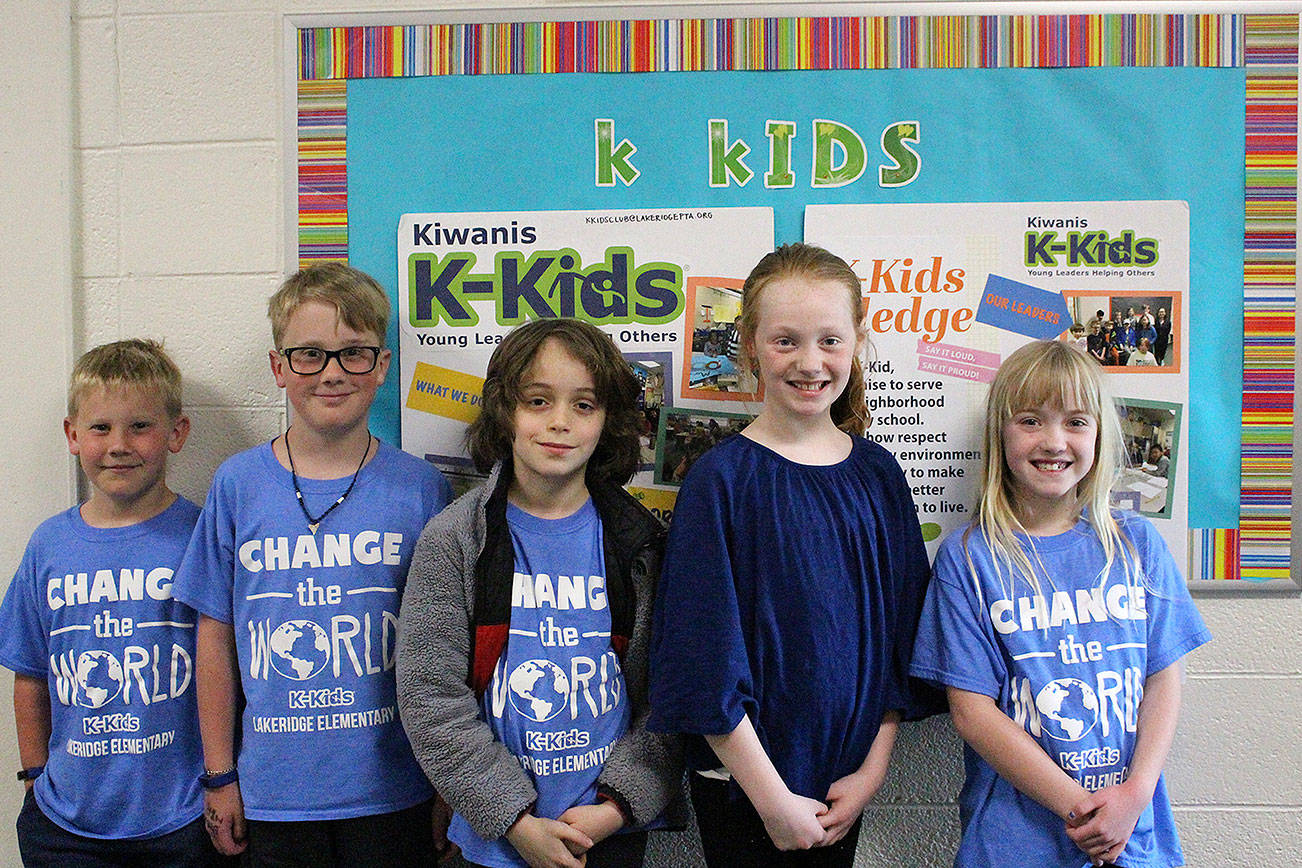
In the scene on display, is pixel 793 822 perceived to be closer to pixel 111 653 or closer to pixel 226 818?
pixel 226 818

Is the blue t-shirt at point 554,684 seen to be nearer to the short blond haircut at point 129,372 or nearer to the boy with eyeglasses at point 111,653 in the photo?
the boy with eyeglasses at point 111,653

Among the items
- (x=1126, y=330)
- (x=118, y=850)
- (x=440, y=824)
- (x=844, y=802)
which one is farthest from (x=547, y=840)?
(x=1126, y=330)

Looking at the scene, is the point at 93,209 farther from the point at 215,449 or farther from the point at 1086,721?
the point at 1086,721

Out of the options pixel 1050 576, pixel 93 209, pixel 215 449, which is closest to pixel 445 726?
pixel 215 449

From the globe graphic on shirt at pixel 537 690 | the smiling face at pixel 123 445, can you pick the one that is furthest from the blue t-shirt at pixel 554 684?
the smiling face at pixel 123 445

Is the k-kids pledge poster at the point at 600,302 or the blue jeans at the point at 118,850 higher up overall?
the k-kids pledge poster at the point at 600,302

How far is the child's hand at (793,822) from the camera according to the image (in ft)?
3.61

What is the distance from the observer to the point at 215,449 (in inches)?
61.0

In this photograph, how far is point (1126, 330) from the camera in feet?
4.84

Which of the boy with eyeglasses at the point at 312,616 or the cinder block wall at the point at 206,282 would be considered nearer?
the boy with eyeglasses at the point at 312,616

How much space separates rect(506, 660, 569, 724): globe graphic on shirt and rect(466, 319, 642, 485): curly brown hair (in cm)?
31

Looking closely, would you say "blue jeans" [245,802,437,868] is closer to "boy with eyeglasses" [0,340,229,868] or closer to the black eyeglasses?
"boy with eyeglasses" [0,340,229,868]

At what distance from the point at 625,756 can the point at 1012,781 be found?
0.56 metres

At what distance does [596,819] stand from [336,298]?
0.90 metres
